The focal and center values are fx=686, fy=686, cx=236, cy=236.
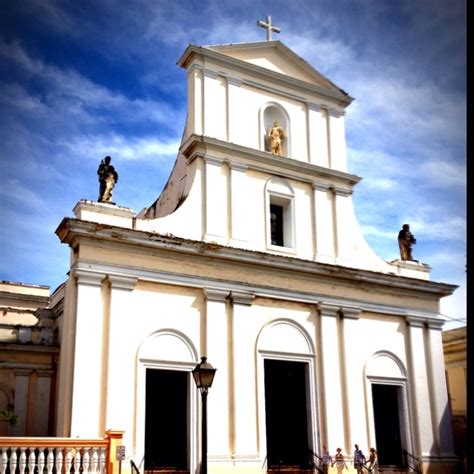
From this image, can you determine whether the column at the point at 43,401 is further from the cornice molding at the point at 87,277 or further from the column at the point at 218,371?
the column at the point at 218,371

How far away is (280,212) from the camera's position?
20.5m

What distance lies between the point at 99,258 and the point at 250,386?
16.4 ft

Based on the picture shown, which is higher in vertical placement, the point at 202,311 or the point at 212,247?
the point at 212,247

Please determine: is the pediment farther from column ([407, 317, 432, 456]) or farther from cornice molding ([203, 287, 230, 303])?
column ([407, 317, 432, 456])

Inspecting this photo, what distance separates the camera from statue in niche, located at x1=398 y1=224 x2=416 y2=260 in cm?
2234

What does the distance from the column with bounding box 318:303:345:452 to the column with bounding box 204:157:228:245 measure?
362cm

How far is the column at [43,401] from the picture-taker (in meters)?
17.6

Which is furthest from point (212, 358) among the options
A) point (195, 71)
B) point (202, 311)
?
point (195, 71)

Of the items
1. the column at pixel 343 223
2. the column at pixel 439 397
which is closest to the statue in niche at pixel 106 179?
the column at pixel 343 223

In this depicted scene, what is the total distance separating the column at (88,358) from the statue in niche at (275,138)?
7.04 metres

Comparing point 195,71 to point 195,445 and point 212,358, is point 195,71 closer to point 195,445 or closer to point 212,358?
point 212,358

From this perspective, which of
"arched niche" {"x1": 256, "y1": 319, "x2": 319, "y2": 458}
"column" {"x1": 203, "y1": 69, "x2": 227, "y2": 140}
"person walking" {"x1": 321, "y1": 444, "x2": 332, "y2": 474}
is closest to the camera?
"person walking" {"x1": 321, "y1": 444, "x2": 332, "y2": 474}

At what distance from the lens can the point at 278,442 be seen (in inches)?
711

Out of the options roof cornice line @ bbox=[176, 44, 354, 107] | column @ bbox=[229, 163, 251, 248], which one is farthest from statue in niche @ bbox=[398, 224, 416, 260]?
column @ bbox=[229, 163, 251, 248]
